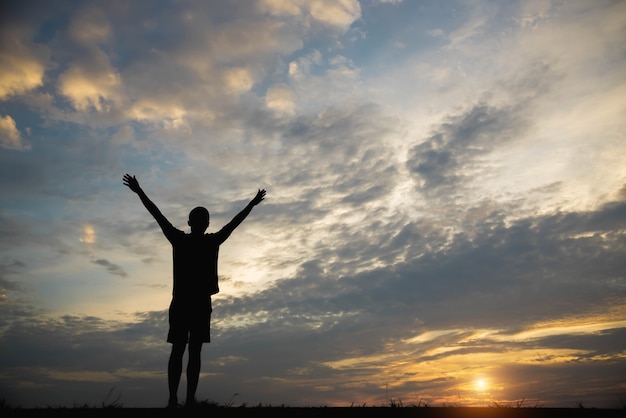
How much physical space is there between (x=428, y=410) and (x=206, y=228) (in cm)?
392

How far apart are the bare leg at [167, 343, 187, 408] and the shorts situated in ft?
0.33

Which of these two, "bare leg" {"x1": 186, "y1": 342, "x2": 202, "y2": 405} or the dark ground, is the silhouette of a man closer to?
"bare leg" {"x1": 186, "y1": 342, "x2": 202, "y2": 405}

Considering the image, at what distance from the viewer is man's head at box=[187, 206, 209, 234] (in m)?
6.73

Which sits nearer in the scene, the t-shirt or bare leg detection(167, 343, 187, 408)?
bare leg detection(167, 343, 187, 408)

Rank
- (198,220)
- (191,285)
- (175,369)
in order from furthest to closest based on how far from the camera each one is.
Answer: (198,220) → (191,285) → (175,369)

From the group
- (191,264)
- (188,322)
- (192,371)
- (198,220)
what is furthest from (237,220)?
(192,371)

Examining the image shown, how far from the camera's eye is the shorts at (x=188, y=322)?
6359mm

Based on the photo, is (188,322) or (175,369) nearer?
(175,369)

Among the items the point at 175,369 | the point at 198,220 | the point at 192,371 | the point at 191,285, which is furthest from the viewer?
the point at 198,220

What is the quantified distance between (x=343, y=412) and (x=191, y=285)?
262cm

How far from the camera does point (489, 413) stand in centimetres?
627

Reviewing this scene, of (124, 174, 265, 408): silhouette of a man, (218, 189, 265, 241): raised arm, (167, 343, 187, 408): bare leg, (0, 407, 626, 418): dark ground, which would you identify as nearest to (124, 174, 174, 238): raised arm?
(124, 174, 265, 408): silhouette of a man

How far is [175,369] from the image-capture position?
20.4ft

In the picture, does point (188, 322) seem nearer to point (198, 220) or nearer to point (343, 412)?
point (198, 220)
